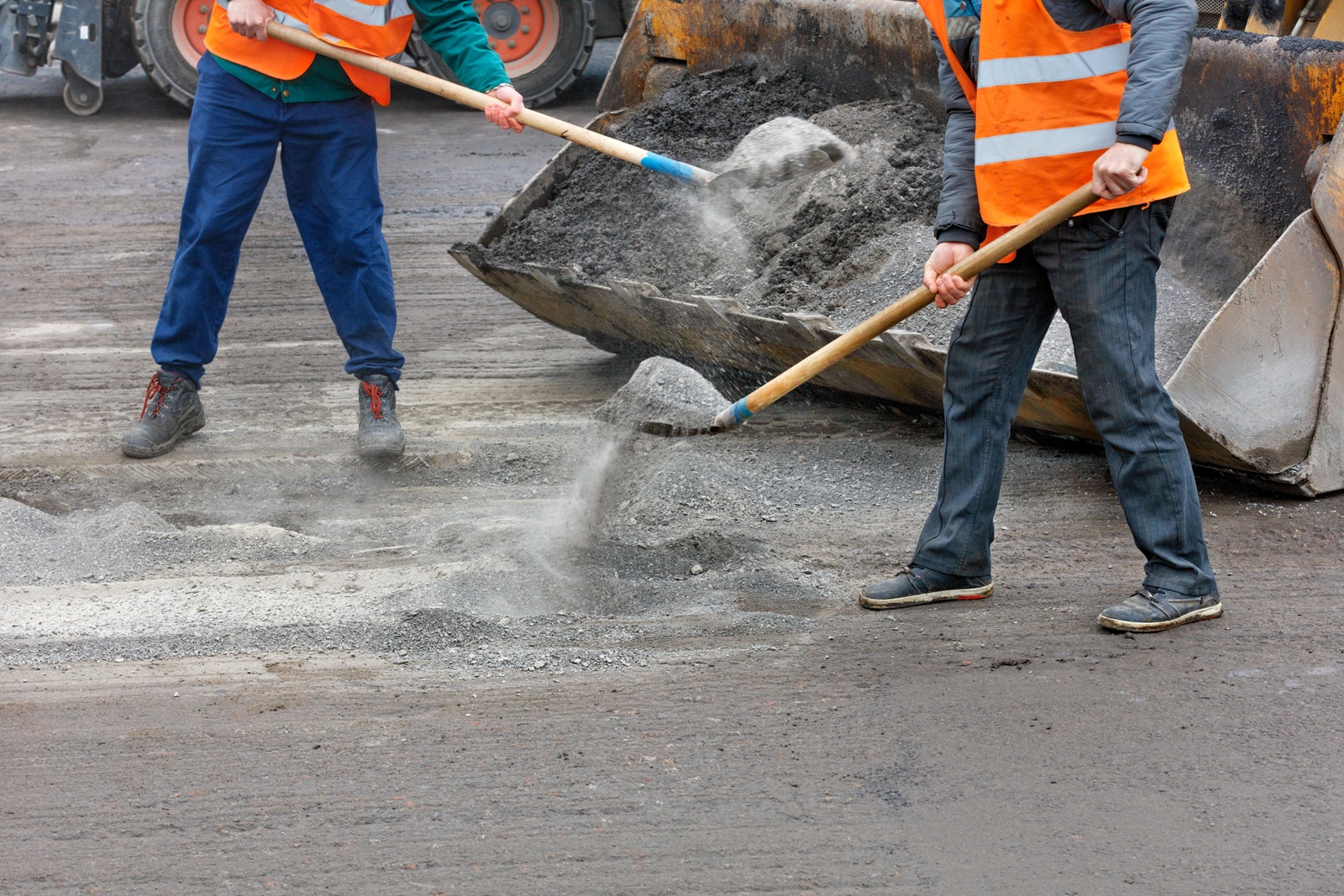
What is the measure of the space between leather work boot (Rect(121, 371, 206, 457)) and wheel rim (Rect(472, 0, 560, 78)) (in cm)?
605

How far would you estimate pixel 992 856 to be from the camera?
6.94 feet

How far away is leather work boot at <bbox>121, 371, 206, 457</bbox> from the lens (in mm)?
4043

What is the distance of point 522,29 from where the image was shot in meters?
9.73

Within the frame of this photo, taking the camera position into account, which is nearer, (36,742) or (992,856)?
(992,856)

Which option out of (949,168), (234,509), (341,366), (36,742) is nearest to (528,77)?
(341,366)

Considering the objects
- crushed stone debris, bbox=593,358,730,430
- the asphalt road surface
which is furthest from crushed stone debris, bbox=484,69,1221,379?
the asphalt road surface

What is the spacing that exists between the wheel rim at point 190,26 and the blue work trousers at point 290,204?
5.88 m

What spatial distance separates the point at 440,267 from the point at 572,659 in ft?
12.3

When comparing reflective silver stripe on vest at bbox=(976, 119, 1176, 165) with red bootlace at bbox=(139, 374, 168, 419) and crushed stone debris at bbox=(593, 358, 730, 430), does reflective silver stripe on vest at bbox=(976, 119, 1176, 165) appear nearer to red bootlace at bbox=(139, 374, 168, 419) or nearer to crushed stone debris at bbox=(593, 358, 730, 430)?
crushed stone debris at bbox=(593, 358, 730, 430)

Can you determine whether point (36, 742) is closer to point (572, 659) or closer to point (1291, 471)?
point (572, 659)

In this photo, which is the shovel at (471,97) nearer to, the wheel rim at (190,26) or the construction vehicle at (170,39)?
the construction vehicle at (170,39)

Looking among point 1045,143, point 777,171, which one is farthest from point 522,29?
point 1045,143

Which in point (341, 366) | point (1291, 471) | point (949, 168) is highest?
point (949, 168)

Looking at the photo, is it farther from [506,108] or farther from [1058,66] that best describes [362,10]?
[1058,66]
